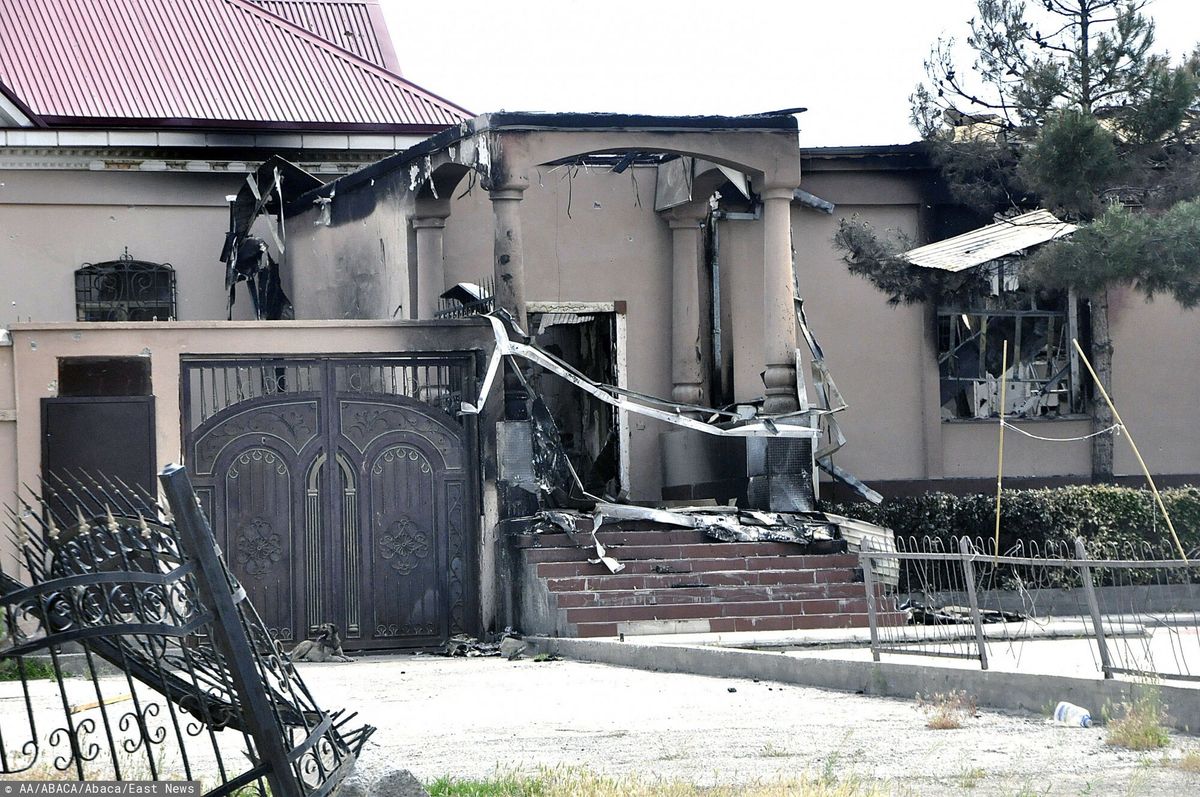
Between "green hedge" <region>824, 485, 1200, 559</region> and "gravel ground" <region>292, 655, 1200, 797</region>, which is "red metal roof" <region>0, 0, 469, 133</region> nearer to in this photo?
"green hedge" <region>824, 485, 1200, 559</region>

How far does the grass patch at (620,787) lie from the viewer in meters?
6.96

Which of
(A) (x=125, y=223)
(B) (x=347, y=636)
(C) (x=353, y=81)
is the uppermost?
(C) (x=353, y=81)

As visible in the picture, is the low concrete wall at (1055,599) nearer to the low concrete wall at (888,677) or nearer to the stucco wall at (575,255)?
the low concrete wall at (888,677)

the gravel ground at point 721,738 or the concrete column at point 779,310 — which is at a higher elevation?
the concrete column at point 779,310

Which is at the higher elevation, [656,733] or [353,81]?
[353,81]

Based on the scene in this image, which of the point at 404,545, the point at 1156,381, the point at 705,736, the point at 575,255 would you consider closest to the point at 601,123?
the point at 575,255

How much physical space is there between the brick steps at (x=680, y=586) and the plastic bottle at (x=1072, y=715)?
5846mm

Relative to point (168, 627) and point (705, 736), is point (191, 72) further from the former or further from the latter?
point (168, 627)

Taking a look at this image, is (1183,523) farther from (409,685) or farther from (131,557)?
(131,557)

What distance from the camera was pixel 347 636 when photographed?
51.5 ft

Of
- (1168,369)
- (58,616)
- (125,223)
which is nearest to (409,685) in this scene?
(58,616)

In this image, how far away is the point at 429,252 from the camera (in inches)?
756

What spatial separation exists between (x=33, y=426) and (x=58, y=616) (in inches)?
394

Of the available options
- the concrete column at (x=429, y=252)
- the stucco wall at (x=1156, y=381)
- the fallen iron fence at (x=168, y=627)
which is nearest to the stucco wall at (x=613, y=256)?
the concrete column at (x=429, y=252)
